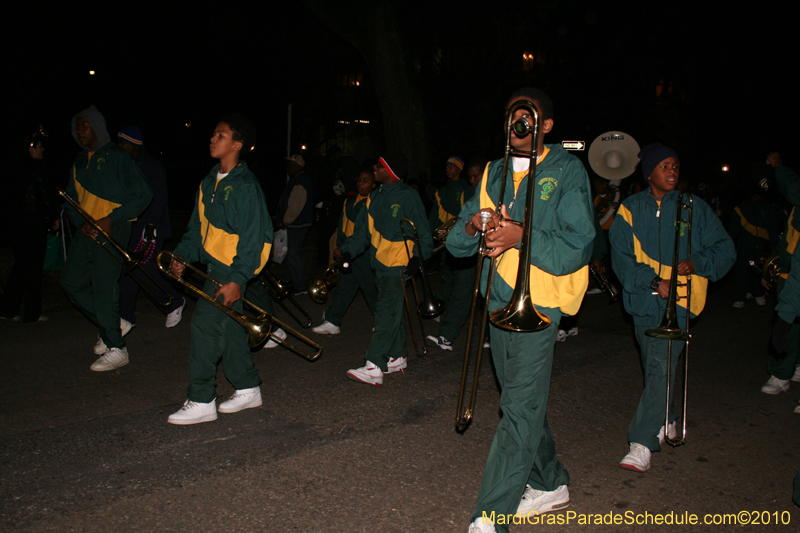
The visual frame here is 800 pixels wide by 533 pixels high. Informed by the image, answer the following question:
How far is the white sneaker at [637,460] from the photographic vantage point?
3980 mm

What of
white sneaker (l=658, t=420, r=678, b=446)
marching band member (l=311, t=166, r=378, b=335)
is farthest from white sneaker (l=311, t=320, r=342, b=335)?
white sneaker (l=658, t=420, r=678, b=446)

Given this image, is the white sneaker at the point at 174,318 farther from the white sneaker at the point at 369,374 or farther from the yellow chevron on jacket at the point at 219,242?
the yellow chevron on jacket at the point at 219,242

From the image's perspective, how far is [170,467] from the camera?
12.8 ft

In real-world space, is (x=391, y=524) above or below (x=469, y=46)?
below

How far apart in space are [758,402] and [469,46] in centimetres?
1993

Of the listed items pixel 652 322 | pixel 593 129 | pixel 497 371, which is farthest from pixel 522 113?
pixel 593 129

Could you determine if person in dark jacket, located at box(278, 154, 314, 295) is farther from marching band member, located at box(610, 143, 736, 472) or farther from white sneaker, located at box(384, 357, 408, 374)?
marching band member, located at box(610, 143, 736, 472)

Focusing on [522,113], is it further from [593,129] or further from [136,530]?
[593,129]

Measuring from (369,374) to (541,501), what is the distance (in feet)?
7.68

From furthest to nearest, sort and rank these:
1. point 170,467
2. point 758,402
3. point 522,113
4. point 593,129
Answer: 1. point 593,129
2. point 758,402
3. point 170,467
4. point 522,113

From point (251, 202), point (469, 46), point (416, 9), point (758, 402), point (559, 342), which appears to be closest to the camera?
point (251, 202)

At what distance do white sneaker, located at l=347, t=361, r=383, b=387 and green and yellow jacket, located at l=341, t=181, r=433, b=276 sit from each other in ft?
2.68

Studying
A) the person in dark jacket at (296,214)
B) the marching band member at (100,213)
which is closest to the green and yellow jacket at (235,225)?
the marching band member at (100,213)

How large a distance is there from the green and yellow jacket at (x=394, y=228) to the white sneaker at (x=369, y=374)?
32.2 inches
